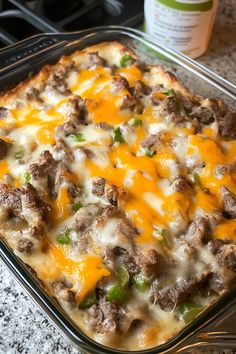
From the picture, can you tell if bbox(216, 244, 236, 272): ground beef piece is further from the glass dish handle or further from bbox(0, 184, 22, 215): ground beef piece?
bbox(0, 184, 22, 215): ground beef piece

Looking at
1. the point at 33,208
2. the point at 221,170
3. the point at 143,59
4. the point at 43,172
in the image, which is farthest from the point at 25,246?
the point at 143,59

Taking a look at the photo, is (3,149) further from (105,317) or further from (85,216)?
(105,317)

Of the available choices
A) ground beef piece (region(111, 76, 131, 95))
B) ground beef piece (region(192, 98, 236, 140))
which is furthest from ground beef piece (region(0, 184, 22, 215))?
ground beef piece (region(192, 98, 236, 140))

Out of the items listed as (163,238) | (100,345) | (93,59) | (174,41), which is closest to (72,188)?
(163,238)

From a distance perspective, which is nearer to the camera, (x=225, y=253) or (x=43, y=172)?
(x=225, y=253)

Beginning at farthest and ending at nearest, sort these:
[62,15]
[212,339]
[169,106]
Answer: [62,15] → [169,106] → [212,339]

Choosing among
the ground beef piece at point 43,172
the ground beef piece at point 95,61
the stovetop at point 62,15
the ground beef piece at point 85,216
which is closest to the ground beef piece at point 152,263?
the ground beef piece at point 85,216
